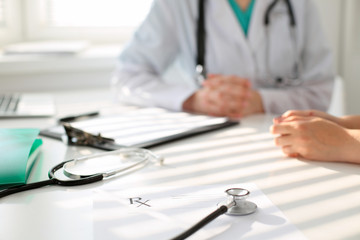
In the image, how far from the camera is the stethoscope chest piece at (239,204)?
0.60m

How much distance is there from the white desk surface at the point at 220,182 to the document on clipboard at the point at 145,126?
0.09 ft

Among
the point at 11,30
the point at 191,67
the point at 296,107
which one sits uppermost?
the point at 11,30

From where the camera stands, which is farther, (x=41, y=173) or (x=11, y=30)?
(x=11, y=30)

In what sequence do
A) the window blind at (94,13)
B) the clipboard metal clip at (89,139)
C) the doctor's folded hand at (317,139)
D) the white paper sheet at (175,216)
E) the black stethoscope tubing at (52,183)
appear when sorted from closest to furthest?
the white paper sheet at (175,216), the black stethoscope tubing at (52,183), the doctor's folded hand at (317,139), the clipboard metal clip at (89,139), the window blind at (94,13)

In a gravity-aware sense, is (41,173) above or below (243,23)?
below

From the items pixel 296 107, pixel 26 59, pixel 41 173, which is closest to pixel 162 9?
pixel 296 107

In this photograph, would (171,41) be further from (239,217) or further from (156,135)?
(239,217)

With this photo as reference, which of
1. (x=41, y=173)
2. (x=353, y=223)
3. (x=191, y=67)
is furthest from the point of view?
(x=191, y=67)

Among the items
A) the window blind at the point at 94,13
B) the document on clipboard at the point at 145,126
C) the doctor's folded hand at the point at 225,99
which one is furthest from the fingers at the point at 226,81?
the window blind at the point at 94,13

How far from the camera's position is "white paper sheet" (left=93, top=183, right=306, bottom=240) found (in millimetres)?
549

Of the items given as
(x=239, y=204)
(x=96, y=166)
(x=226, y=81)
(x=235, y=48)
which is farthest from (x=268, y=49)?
(x=239, y=204)

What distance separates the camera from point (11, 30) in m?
2.15

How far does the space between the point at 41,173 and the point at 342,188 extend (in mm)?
479

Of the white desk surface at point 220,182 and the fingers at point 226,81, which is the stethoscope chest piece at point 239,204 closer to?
the white desk surface at point 220,182
